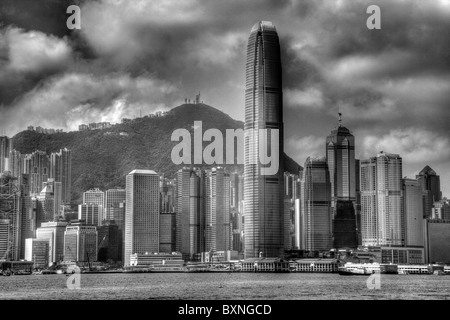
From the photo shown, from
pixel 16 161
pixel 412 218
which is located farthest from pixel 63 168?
pixel 412 218

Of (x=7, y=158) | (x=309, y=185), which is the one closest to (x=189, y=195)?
(x=309, y=185)

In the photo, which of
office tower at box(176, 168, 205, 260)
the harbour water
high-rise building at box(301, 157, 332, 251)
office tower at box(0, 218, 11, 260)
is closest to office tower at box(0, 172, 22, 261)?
office tower at box(0, 218, 11, 260)

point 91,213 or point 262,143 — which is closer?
point 262,143

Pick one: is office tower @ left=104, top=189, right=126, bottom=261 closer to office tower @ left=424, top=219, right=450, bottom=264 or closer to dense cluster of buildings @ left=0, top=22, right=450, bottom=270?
dense cluster of buildings @ left=0, top=22, right=450, bottom=270

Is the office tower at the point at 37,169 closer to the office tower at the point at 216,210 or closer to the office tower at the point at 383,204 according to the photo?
the office tower at the point at 216,210

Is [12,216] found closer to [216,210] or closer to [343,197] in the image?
[216,210]

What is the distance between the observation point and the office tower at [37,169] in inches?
3214

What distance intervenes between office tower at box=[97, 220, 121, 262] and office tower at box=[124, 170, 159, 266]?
13.6 ft

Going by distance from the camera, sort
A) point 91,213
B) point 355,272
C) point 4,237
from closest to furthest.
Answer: point 355,272
point 91,213
point 4,237

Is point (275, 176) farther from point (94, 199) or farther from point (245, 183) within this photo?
point (94, 199)

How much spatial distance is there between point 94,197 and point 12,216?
1330cm

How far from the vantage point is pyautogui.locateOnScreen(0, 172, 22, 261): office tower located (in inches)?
3620

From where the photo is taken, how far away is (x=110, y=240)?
9738 cm
